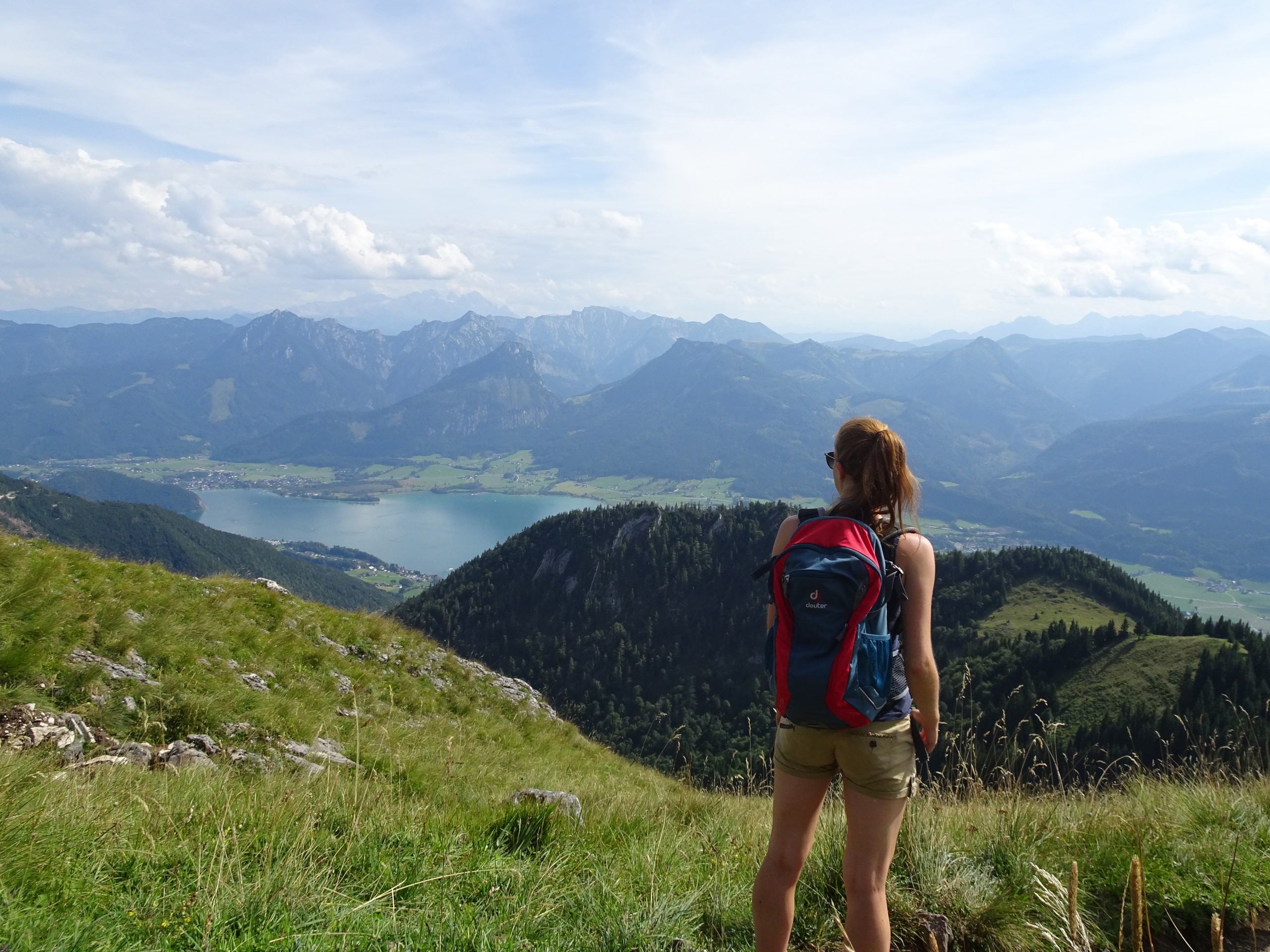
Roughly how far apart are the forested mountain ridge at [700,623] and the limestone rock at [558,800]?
1873 inches

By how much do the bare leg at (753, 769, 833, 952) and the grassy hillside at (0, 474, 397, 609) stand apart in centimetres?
12231

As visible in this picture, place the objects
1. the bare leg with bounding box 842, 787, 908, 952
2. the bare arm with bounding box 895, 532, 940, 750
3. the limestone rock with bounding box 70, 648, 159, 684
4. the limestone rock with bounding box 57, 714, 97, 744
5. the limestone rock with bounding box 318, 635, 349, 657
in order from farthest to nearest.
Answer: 1. the limestone rock with bounding box 318, 635, 349, 657
2. the limestone rock with bounding box 70, 648, 159, 684
3. the limestone rock with bounding box 57, 714, 97, 744
4. the bare arm with bounding box 895, 532, 940, 750
5. the bare leg with bounding box 842, 787, 908, 952

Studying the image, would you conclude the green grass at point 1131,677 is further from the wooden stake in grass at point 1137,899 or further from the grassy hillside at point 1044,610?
the wooden stake in grass at point 1137,899

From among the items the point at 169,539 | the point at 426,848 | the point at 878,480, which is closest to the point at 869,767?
the point at 878,480

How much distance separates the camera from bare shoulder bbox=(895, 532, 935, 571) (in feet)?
10.9

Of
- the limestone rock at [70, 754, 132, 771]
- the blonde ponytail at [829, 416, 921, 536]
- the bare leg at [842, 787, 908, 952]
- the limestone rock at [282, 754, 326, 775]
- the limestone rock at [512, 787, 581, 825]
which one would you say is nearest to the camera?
the bare leg at [842, 787, 908, 952]

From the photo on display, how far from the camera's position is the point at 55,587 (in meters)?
8.25

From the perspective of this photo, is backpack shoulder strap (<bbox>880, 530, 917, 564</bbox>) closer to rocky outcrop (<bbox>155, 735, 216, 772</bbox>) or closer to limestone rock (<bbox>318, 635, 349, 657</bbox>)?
rocky outcrop (<bbox>155, 735, 216, 772</bbox>)

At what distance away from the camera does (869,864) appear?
3150 millimetres

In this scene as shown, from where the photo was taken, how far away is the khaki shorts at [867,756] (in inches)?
123

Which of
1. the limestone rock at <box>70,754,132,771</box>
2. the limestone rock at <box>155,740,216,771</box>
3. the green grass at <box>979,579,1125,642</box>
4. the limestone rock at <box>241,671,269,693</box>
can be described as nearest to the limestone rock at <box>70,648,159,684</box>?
the limestone rock at <box>155,740,216,771</box>

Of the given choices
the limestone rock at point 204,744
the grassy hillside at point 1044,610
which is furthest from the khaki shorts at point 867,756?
the grassy hillside at point 1044,610

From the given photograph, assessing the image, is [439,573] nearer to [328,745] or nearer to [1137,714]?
[1137,714]

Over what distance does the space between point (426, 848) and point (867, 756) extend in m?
2.64
